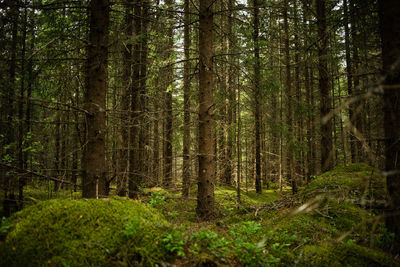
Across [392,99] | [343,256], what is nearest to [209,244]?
[343,256]

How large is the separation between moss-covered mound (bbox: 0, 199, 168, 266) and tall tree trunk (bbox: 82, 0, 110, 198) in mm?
1187

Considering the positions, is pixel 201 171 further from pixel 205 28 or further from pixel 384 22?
pixel 384 22

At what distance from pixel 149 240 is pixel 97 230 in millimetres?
680

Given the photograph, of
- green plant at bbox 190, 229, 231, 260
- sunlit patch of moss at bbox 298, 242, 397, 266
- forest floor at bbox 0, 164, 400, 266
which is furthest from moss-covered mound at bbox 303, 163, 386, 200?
green plant at bbox 190, 229, 231, 260

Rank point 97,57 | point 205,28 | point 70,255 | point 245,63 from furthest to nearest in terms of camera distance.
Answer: point 245,63, point 205,28, point 97,57, point 70,255

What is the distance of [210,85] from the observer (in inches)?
240

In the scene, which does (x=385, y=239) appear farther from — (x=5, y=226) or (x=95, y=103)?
(x=95, y=103)

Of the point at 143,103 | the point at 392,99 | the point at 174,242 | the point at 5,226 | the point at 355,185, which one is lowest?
the point at 174,242

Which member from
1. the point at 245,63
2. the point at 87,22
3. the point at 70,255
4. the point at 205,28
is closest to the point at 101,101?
the point at 87,22

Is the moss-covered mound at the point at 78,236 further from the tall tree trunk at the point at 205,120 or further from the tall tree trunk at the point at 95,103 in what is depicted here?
the tall tree trunk at the point at 205,120

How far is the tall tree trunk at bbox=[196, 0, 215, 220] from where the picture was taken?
19.7 ft

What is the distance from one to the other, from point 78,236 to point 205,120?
4.26m

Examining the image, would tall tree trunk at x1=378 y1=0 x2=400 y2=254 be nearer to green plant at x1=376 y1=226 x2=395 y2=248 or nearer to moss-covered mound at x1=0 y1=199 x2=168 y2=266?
green plant at x1=376 y1=226 x2=395 y2=248

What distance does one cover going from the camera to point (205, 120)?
6.03 m
